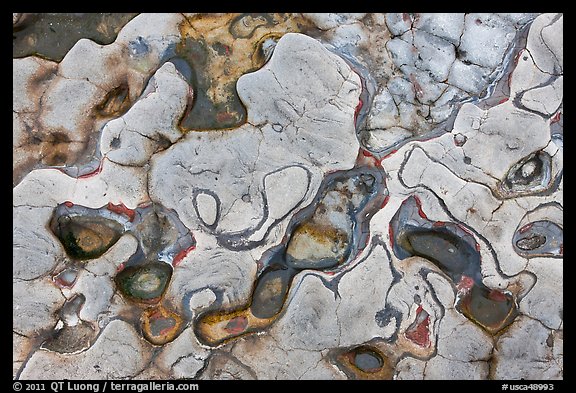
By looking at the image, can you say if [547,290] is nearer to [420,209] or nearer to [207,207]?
[420,209]

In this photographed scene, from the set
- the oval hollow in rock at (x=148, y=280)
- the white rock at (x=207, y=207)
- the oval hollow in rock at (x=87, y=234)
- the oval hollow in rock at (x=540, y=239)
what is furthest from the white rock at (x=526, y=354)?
the oval hollow in rock at (x=87, y=234)

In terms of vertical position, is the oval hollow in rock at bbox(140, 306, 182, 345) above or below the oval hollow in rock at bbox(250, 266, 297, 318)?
below

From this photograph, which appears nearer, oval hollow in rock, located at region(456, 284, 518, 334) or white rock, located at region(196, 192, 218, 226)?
white rock, located at region(196, 192, 218, 226)

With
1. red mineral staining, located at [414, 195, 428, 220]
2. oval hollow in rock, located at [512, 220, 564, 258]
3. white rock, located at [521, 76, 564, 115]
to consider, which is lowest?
oval hollow in rock, located at [512, 220, 564, 258]

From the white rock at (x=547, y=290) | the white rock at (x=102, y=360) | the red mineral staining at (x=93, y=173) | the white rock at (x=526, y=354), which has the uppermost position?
the red mineral staining at (x=93, y=173)

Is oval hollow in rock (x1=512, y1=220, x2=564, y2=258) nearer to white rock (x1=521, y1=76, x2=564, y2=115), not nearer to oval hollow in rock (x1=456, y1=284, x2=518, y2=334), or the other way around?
oval hollow in rock (x1=456, y1=284, x2=518, y2=334)

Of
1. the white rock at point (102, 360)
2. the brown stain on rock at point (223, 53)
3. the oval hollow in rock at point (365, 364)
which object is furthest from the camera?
the brown stain on rock at point (223, 53)

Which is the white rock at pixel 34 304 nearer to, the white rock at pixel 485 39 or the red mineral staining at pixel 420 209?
the red mineral staining at pixel 420 209

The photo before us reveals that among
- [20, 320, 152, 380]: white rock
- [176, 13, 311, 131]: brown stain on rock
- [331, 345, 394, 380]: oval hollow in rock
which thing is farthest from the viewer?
[176, 13, 311, 131]: brown stain on rock

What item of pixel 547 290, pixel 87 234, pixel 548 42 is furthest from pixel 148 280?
pixel 548 42

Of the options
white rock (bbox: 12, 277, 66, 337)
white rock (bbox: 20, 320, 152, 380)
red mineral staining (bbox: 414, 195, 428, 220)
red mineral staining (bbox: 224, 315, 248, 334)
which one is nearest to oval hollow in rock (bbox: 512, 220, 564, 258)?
red mineral staining (bbox: 414, 195, 428, 220)

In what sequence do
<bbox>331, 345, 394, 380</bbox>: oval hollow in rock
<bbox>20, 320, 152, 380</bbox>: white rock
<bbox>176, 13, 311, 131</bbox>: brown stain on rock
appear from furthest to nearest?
<bbox>176, 13, 311, 131</bbox>: brown stain on rock
<bbox>331, 345, 394, 380</bbox>: oval hollow in rock
<bbox>20, 320, 152, 380</bbox>: white rock

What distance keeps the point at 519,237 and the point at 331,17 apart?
105 inches

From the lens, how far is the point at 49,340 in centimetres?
390
